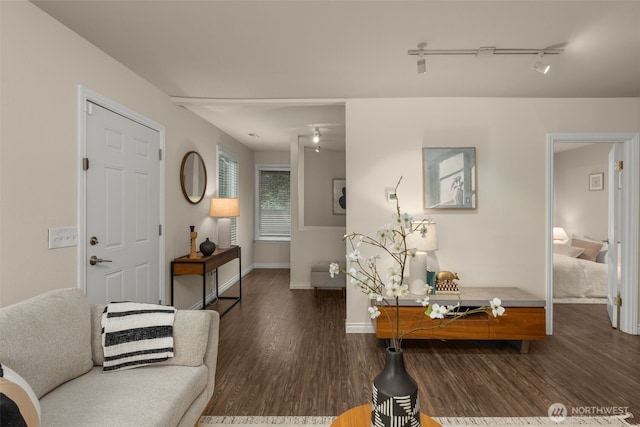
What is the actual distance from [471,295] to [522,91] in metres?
2.06

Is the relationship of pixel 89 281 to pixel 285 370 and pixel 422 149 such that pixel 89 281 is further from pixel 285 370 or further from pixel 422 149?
pixel 422 149

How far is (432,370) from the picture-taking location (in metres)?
2.64

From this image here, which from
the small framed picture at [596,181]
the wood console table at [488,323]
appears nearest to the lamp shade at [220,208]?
the wood console table at [488,323]

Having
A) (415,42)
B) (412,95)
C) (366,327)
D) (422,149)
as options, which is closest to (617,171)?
(422,149)

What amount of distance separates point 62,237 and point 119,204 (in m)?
0.60

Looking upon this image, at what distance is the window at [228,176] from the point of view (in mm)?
5090

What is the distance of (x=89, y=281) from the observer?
238cm

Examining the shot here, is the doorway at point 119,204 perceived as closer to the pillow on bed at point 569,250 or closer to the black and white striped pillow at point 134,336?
the black and white striped pillow at point 134,336

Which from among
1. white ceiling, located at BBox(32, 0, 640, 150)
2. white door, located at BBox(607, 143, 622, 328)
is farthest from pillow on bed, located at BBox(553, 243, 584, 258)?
white ceiling, located at BBox(32, 0, 640, 150)

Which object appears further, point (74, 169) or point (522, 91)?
point (522, 91)

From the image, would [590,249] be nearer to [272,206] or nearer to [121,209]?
[272,206]

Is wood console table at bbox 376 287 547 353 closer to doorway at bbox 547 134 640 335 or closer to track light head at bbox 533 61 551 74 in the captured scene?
doorway at bbox 547 134 640 335

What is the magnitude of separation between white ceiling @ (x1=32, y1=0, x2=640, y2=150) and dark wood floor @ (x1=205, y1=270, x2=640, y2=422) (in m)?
2.46

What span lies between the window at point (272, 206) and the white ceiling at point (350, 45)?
361 cm
